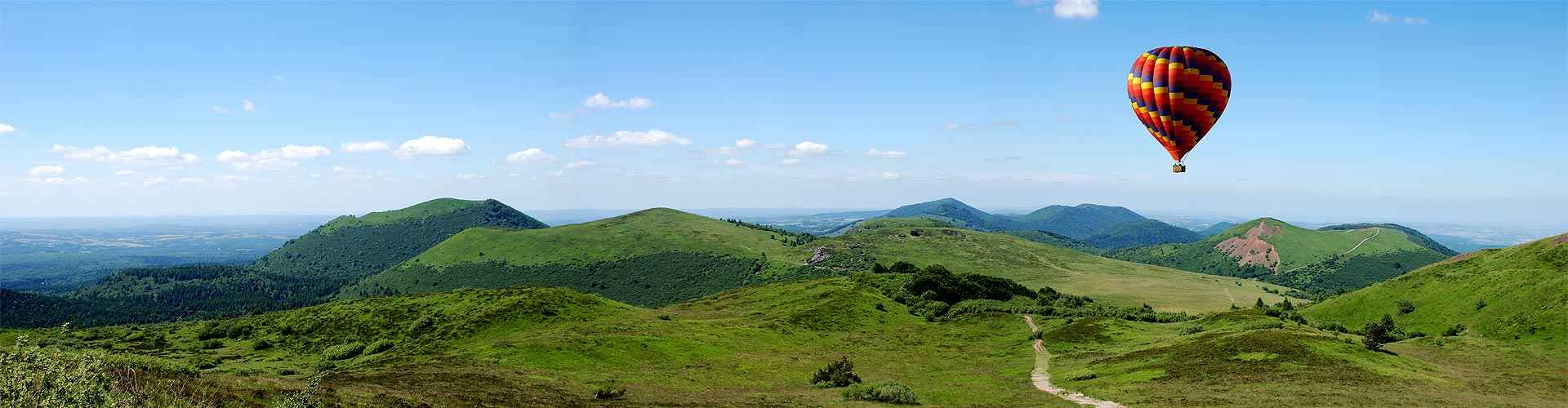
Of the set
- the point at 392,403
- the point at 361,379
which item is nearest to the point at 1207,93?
the point at 392,403

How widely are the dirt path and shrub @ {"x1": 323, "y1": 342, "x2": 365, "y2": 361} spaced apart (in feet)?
248

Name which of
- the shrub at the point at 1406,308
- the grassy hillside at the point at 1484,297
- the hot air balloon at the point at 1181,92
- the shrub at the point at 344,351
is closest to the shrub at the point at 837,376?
the hot air balloon at the point at 1181,92

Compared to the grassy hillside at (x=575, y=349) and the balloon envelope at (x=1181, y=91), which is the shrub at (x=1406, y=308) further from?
the balloon envelope at (x=1181, y=91)

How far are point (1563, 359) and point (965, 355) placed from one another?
51047mm

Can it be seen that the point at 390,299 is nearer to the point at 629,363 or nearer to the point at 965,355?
the point at 629,363

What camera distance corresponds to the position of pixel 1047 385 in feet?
185

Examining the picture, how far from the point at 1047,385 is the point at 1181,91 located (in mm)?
29371

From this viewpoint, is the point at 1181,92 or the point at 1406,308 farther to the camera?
the point at 1406,308

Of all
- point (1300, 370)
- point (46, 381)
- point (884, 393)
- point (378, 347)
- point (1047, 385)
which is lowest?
point (378, 347)

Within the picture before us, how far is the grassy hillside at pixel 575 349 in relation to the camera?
47.1m

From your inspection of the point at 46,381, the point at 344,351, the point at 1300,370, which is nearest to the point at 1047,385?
the point at 1300,370

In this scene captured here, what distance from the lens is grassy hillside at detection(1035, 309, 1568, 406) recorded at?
140 ft

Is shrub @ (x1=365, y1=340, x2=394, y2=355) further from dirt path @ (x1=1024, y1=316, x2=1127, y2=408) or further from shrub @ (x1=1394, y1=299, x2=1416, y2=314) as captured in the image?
shrub @ (x1=1394, y1=299, x2=1416, y2=314)

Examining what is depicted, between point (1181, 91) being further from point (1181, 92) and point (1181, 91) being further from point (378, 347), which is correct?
point (378, 347)
